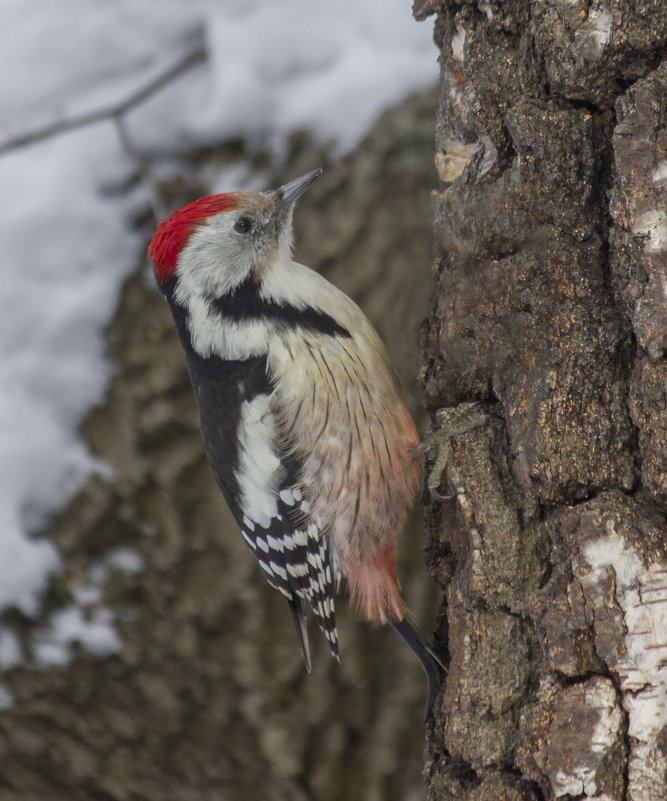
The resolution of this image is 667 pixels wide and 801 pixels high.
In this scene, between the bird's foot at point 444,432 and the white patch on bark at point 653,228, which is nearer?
the white patch on bark at point 653,228

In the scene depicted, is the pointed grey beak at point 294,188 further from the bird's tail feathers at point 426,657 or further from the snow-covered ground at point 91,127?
the bird's tail feathers at point 426,657

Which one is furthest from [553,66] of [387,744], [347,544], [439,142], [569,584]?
[387,744]

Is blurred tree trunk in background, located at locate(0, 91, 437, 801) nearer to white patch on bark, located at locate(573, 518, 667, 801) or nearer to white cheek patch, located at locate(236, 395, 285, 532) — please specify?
white cheek patch, located at locate(236, 395, 285, 532)

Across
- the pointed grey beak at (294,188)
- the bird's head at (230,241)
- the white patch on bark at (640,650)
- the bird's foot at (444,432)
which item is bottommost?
the white patch on bark at (640,650)

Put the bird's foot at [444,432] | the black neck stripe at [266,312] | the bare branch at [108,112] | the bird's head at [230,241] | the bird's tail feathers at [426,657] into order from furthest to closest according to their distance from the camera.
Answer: the bare branch at [108,112] < the bird's head at [230,241] < the black neck stripe at [266,312] < the bird's tail feathers at [426,657] < the bird's foot at [444,432]

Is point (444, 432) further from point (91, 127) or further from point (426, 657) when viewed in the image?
point (91, 127)

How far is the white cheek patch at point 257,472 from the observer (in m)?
2.48

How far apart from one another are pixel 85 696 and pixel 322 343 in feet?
4.34

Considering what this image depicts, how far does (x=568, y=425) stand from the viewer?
5.09 feet

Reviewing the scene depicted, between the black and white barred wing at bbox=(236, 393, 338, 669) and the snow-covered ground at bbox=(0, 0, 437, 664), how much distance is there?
0.50 meters

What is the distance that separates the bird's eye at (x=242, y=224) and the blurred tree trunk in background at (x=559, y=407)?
87cm

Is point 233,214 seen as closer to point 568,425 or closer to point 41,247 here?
point 41,247

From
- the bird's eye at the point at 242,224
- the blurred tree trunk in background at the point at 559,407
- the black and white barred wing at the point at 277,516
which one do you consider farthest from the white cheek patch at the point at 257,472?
the blurred tree trunk in background at the point at 559,407

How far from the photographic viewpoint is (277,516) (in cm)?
252
